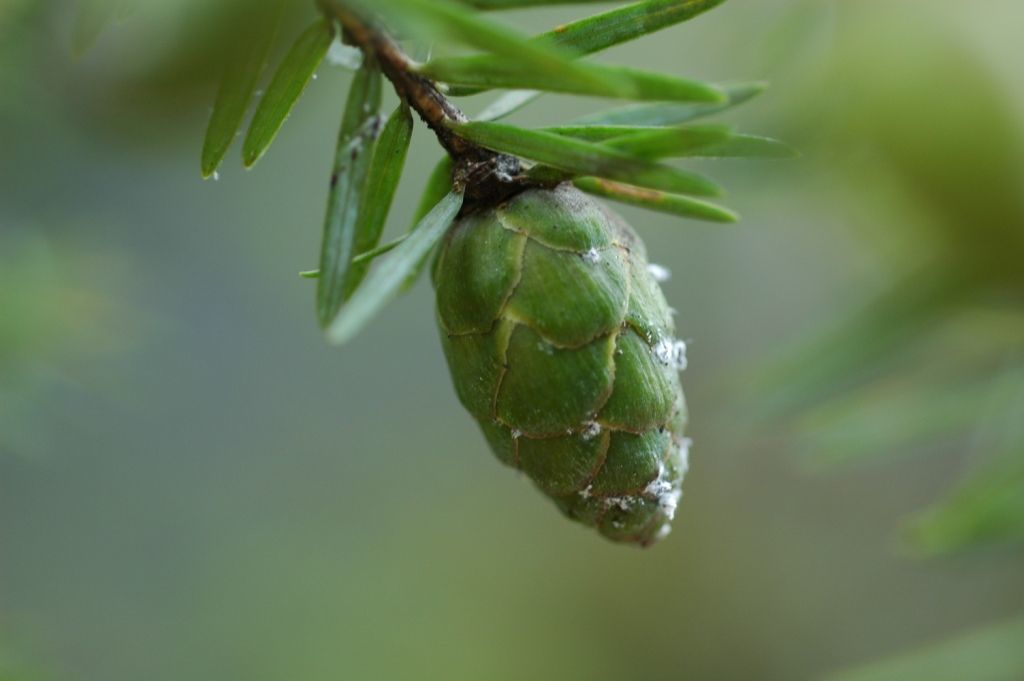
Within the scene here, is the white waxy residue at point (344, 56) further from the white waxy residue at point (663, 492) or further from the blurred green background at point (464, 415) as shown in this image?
the white waxy residue at point (663, 492)

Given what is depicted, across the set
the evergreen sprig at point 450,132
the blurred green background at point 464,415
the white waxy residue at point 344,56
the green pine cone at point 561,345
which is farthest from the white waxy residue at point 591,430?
the blurred green background at point 464,415

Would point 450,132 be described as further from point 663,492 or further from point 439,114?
point 663,492

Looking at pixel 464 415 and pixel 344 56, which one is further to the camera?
pixel 464 415

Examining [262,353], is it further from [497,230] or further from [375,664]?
[497,230]

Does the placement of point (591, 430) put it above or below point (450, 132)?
below

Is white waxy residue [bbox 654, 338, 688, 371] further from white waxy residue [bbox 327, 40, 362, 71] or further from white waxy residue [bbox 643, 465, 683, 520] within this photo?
white waxy residue [bbox 327, 40, 362, 71]

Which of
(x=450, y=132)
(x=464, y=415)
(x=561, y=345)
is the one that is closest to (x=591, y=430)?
(x=561, y=345)
